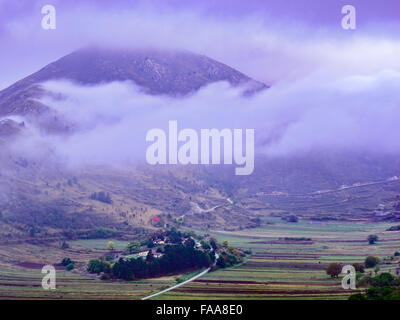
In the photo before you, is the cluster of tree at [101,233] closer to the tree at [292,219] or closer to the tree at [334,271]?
the tree at [292,219]

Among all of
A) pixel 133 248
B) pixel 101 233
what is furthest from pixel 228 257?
pixel 101 233

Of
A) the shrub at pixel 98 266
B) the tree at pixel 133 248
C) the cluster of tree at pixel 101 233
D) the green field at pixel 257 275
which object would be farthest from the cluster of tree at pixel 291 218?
the shrub at pixel 98 266

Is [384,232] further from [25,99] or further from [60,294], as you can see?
[25,99]

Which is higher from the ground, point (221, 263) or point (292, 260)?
point (221, 263)

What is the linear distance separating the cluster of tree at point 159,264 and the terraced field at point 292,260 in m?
4.06

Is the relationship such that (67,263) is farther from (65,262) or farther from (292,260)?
(292,260)

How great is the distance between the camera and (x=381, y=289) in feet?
169

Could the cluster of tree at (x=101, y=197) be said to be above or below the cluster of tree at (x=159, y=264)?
above

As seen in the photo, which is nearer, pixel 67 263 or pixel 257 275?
pixel 257 275

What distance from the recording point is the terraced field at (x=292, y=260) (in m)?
57.2

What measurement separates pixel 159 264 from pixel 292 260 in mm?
21648
